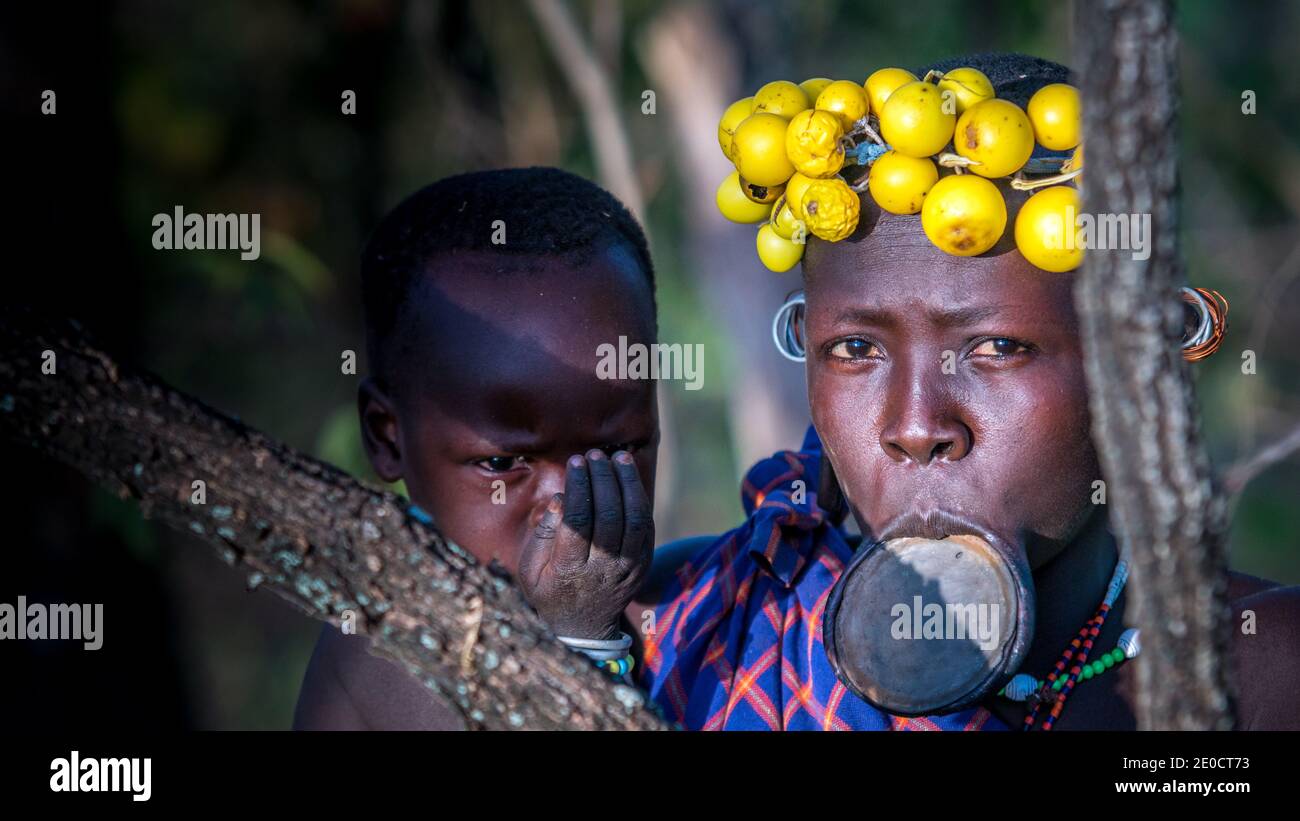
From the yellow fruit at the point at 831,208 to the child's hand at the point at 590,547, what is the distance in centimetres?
56

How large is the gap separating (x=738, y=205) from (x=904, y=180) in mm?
452

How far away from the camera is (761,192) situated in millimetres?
2607

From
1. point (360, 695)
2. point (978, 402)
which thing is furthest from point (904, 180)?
point (360, 695)

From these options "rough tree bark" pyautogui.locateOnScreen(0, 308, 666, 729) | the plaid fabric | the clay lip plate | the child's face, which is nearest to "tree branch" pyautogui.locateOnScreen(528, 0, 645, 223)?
the child's face

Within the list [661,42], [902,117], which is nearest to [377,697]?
[902,117]

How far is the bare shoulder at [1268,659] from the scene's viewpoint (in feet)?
7.49

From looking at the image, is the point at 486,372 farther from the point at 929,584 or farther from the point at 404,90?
the point at 404,90

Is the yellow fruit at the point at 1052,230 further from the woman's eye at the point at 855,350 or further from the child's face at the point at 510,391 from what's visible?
the child's face at the point at 510,391

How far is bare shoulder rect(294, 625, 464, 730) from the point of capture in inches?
115

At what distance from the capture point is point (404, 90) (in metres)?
7.79

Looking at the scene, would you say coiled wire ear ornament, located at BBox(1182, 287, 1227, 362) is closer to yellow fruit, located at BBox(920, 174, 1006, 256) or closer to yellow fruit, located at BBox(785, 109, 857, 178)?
yellow fruit, located at BBox(920, 174, 1006, 256)

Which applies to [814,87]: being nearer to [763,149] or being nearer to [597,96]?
[763,149]

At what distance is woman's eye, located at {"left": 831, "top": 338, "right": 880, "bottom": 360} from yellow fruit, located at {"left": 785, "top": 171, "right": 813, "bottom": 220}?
26 centimetres

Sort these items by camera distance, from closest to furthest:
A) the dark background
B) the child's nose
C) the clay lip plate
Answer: the clay lip plate → the child's nose → the dark background
